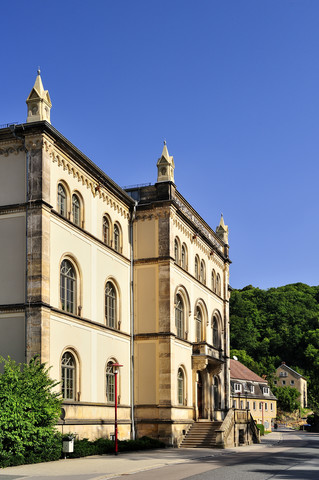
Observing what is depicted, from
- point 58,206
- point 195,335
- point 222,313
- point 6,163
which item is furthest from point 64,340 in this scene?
point 222,313

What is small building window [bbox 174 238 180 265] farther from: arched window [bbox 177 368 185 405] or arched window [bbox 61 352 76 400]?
arched window [bbox 61 352 76 400]

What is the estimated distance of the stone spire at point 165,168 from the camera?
4075 cm

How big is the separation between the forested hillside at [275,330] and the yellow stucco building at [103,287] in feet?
293

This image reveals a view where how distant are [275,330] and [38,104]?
399 ft

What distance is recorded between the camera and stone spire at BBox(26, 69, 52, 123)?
29609 millimetres

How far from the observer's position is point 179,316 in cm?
4253

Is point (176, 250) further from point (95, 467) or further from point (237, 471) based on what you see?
point (237, 471)

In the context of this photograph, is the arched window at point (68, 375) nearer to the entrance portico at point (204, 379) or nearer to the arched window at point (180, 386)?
the arched window at point (180, 386)

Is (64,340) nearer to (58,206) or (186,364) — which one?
(58,206)

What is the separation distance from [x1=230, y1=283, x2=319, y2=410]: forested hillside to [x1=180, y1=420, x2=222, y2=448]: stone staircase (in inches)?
3704

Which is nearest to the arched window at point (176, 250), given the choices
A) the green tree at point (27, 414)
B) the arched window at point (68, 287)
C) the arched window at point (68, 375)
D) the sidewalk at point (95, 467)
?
the arched window at point (68, 287)

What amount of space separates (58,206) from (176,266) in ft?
38.6

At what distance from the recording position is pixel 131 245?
3991 centimetres

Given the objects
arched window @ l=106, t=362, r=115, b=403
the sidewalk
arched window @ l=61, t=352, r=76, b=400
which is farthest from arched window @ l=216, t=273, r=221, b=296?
arched window @ l=61, t=352, r=76, b=400
